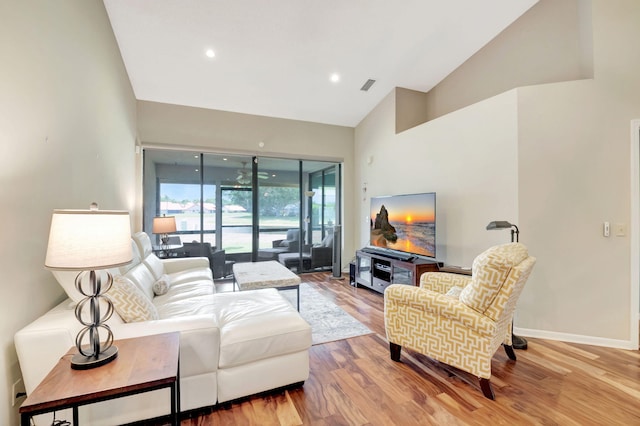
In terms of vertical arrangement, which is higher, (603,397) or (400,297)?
(400,297)

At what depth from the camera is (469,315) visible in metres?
1.91

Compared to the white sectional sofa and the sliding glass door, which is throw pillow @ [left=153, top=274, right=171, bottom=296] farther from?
the sliding glass door

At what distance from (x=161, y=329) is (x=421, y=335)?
180cm

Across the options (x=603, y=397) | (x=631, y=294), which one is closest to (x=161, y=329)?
(x=603, y=397)

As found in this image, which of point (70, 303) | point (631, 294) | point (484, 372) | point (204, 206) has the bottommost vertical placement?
point (484, 372)

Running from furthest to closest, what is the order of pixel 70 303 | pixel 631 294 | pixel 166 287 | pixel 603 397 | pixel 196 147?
pixel 196 147 → pixel 166 287 → pixel 631 294 → pixel 603 397 → pixel 70 303

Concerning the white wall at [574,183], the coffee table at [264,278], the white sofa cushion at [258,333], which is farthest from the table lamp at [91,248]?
the white wall at [574,183]

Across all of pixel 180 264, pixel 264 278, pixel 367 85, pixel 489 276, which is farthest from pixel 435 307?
pixel 367 85

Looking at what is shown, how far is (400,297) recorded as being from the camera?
2.24 meters

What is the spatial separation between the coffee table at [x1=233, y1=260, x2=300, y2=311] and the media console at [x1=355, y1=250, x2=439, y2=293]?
141 centimetres

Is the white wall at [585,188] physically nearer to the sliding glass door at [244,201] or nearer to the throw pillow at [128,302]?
the throw pillow at [128,302]

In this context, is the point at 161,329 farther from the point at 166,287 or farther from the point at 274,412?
the point at 166,287

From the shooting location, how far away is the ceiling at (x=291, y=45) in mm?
2955

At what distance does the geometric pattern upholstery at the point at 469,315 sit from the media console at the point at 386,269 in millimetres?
1246
